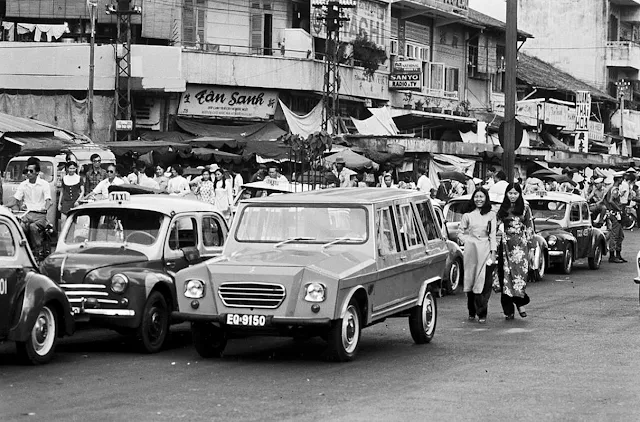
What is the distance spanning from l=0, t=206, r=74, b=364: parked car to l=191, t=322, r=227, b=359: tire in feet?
4.09

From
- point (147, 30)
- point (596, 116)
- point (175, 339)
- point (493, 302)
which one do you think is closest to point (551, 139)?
point (596, 116)

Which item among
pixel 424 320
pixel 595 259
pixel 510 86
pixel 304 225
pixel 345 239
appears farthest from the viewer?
pixel 510 86

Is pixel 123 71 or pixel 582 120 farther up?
pixel 123 71

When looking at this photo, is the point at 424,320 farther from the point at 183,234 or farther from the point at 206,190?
the point at 206,190

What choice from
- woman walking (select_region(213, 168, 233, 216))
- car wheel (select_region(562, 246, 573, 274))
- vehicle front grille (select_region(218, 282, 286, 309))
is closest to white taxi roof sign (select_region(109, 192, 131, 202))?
vehicle front grille (select_region(218, 282, 286, 309))

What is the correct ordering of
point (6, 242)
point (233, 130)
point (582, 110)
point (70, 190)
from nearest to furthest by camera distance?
point (6, 242) → point (70, 190) → point (233, 130) → point (582, 110)

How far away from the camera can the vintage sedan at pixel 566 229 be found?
25344 millimetres

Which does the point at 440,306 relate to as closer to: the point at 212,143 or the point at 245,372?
the point at 245,372

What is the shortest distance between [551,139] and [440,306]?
53.2 m

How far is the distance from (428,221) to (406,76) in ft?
125

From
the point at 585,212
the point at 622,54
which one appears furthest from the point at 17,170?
the point at 622,54

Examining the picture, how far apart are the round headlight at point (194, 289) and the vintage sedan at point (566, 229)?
14.1 m

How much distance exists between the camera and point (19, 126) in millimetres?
32688

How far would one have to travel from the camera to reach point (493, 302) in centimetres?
1972
